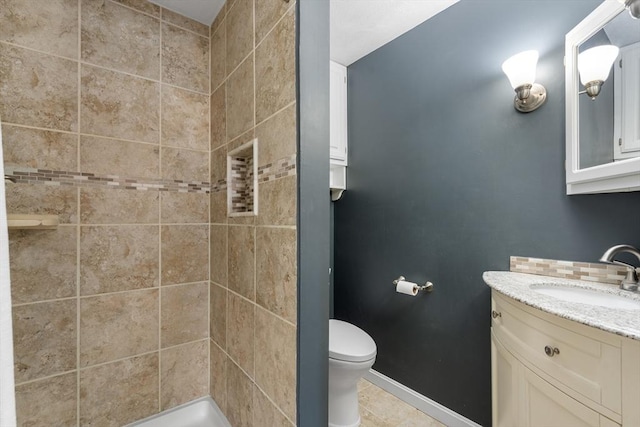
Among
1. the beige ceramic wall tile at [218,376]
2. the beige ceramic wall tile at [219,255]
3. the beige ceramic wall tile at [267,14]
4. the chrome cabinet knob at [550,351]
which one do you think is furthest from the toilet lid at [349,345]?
the beige ceramic wall tile at [267,14]

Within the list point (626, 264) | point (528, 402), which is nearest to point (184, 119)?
point (528, 402)

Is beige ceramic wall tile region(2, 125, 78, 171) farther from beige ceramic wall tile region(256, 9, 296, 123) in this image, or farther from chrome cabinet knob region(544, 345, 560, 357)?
chrome cabinet knob region(544, 345, 560, 357)

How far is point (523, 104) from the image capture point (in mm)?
1340

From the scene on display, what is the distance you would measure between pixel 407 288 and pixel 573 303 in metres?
0.90

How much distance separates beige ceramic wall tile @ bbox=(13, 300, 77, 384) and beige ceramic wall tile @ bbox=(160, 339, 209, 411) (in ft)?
1.35

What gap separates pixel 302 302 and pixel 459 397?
129cm

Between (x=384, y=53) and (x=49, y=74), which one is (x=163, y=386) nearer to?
(x=49, y=74)

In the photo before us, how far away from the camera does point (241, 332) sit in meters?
1.30

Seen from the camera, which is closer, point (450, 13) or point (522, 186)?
point (522, 186)

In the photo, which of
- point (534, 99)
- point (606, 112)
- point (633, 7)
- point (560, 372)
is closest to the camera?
point (560, 372)

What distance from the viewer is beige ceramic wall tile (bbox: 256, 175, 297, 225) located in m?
0.97

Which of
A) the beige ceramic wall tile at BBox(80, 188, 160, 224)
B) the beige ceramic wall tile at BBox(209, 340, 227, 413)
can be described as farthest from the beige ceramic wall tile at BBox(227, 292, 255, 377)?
the beige ceramic wall tile at BBox(80, 188, 160, 224)

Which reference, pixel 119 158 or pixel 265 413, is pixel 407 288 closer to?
pixel 265 413

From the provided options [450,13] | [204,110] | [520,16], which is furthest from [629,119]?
[204,110]
